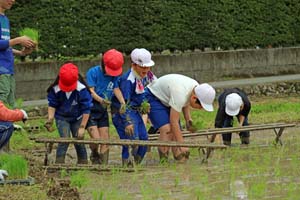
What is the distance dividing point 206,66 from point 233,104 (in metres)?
7.42

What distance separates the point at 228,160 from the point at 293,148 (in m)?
1.30

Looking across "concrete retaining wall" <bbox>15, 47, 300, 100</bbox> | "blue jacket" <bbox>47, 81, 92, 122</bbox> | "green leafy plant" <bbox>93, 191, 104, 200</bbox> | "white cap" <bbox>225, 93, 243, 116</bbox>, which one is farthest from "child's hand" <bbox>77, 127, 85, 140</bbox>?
"concrete retaining wall" <bbox>15, 47, 300, 100</bbox>

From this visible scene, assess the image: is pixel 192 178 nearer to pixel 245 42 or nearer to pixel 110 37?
pixel 110 37

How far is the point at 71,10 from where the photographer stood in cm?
1642

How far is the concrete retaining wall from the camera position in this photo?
15812 mm

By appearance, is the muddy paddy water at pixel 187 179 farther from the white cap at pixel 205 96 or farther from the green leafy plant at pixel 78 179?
the white cap at pixel 205 96

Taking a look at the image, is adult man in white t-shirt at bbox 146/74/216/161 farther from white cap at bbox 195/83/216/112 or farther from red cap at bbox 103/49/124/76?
red cap at bbox 103/49/124/76

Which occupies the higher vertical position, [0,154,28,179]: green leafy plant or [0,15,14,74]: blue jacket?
[0,15,14,74]: blue jacket

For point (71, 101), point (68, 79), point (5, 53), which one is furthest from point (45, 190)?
point (5, 53)

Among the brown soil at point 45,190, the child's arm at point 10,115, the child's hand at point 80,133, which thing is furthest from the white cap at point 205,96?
the child's arm at point 10,115

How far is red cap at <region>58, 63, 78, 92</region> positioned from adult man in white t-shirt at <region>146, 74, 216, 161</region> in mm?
1083

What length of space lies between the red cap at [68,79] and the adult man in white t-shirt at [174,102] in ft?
3.55

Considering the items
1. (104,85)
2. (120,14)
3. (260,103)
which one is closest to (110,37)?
(120,14)

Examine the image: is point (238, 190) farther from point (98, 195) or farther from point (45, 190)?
point (45, 190)
